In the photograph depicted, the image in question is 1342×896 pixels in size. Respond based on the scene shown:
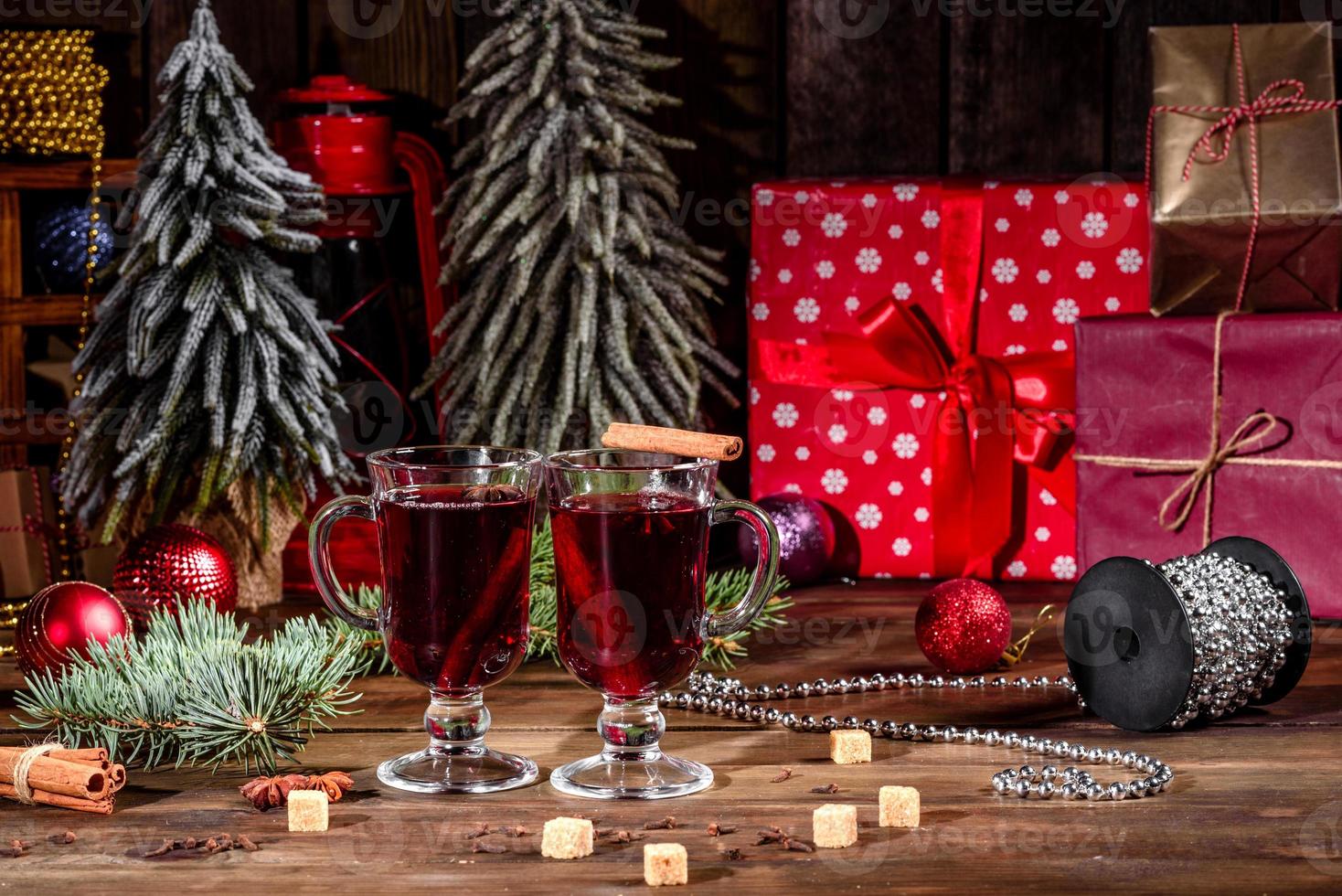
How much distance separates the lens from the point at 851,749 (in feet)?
3.97

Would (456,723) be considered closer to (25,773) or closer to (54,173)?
(25,773)

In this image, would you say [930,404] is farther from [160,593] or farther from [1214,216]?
[160,593]

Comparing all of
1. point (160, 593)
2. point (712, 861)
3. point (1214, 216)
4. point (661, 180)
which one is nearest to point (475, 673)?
point (712, 861)

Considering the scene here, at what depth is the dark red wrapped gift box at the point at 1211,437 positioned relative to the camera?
161cm

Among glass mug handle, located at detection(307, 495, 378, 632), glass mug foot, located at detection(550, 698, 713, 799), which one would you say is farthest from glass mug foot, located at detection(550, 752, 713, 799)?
glass mug handle, located at detection(307, 495, 378, 632)

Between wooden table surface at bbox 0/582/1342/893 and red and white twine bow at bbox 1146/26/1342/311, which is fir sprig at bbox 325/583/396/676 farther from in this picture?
red and white twine bow at bbox 1146/26/1342/311

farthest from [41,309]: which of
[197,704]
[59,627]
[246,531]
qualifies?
[197,704]

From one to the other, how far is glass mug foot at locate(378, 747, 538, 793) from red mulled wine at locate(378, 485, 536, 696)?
0.06m

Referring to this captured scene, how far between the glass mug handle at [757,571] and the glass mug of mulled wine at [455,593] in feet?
0.51

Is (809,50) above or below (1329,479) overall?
above

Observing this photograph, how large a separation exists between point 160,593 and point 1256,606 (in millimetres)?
1061

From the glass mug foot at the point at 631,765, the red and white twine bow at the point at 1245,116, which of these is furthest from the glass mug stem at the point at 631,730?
the red and white twine bow at the point at 1245,116

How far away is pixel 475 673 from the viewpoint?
3.81 feet

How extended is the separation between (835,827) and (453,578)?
35 centimetres
